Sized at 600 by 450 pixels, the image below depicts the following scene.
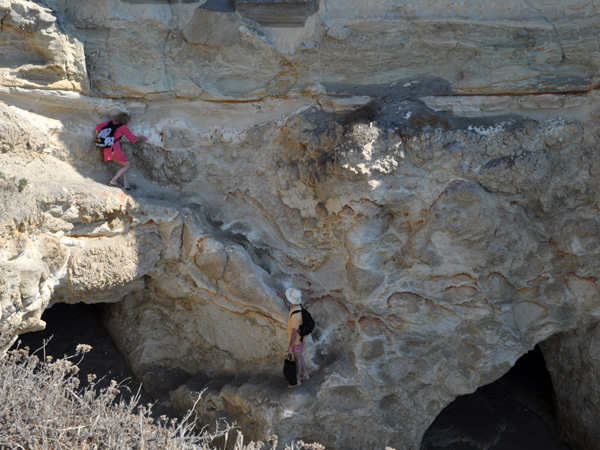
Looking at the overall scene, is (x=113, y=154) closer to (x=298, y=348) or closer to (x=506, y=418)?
(x=298, y=348)

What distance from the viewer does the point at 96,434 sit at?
150 inches

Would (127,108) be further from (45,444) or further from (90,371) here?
(45,444)

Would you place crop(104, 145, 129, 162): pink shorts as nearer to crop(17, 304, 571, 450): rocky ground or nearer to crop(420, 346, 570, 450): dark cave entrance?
crop(17, 304, 571, 450): rocky ground

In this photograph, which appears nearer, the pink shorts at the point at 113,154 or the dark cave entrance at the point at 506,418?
the pink shorts at the point at 113,154

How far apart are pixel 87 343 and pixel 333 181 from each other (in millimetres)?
2446

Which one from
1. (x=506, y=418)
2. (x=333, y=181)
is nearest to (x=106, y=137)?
(x=333, y=181)

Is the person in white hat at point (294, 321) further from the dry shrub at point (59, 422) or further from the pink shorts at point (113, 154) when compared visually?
the pink shorts at point (113, 154)

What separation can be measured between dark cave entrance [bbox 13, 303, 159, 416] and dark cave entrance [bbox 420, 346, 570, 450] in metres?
2.37

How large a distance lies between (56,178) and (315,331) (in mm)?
2067

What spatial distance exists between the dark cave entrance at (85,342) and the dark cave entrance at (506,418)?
7.77 feet

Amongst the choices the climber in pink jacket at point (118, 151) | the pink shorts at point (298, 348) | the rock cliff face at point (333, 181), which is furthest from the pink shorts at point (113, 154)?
the pink shorts at point (298, 348)

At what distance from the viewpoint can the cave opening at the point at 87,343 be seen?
5.36 meters

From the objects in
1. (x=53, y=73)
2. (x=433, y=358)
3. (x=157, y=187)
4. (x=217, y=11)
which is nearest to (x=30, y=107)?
(x=53, y=73)

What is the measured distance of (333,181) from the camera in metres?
4.71
